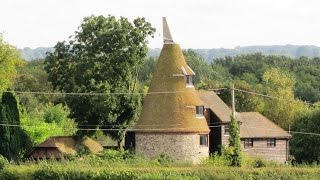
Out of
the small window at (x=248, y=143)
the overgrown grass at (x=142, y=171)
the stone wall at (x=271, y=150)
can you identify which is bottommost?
the stone wall at (x=271, y=150)

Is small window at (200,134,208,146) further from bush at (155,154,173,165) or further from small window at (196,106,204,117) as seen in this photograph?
bush at (155,154,173,165)

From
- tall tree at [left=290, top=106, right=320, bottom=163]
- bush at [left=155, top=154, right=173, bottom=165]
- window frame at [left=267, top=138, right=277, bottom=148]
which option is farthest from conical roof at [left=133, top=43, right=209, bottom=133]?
tall tree at [left=290, top=106, right=320, bottom=163]

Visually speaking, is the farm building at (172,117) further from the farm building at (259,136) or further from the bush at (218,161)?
the farm building at (259,136)

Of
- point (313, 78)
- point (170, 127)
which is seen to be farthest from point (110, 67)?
point (313, 78)

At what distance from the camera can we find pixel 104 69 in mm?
58188

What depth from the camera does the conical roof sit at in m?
53.7

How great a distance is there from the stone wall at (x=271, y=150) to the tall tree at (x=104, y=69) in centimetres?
1129

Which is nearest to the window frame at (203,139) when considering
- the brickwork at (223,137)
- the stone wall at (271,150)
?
the brickwork at (223,137)

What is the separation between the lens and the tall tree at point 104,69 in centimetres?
5756

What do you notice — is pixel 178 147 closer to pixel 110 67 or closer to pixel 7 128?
pixel 110 67

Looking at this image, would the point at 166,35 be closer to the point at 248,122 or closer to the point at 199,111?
the point at 199,111

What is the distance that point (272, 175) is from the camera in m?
46.2

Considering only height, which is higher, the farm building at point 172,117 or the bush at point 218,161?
the farm building at point 172,117

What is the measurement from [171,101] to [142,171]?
35.0ft
